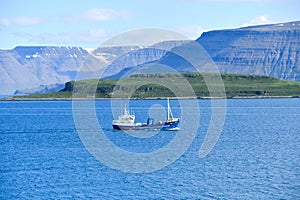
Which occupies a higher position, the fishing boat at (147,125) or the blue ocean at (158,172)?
the fishing boat at (147,125)

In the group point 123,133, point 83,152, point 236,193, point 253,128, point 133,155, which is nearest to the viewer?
point 236,193

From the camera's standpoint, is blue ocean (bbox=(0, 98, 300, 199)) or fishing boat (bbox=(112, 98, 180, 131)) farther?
fishing boat (bbox=(112, 98, 180, 131))

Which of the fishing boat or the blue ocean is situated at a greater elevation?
the fishing boat

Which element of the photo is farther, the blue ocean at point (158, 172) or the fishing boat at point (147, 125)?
A: the fishing boat at point (147, 125)

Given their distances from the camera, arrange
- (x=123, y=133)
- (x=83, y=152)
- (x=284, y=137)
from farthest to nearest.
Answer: (x=123, y=133) < (x=284, y=137) < (x=83, y=152)

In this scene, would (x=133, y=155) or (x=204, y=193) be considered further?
(x=133, y=155)

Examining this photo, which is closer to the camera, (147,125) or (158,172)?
(158,172)

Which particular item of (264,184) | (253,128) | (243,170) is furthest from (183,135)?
(264,184)

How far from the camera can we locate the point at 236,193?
47.6 metres

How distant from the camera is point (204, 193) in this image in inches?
1889

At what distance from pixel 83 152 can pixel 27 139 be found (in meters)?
20.6

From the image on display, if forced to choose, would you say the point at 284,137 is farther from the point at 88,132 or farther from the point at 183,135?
the point at 88,132

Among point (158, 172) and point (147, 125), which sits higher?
point (147, 125)

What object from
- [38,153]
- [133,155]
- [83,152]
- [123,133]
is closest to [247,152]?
[133,155]
